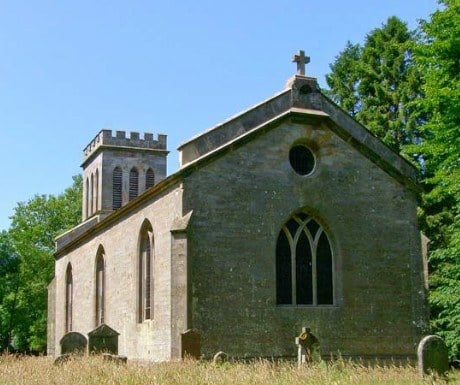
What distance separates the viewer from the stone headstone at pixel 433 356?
1406 cm

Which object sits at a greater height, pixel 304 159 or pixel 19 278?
pixel 304 159

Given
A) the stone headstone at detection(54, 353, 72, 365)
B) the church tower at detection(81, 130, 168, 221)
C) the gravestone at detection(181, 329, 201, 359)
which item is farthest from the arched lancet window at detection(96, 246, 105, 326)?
the stone headstone at detection(54, 353, 72, 365)

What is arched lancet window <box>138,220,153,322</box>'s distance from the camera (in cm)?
2461

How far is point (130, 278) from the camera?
1033 inches

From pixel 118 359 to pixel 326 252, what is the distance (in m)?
9.12

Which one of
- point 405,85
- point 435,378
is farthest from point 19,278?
point 435,378

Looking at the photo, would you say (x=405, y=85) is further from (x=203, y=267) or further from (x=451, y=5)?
(x=203, y=267)

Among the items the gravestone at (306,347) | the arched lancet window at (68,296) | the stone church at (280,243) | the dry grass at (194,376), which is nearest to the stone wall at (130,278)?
the stone church at (280,243)

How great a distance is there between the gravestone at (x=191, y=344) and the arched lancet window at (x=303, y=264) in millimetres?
3330

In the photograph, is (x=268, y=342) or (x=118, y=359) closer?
(x=118, y=359)

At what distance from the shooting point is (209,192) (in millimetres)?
21562

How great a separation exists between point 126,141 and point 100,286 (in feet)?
39.4

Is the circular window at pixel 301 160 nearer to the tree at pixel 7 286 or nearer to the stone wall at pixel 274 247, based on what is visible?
the stone wall at pixel 274 247

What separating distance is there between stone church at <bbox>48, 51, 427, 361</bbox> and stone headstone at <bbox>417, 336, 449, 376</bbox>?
7471 mm
